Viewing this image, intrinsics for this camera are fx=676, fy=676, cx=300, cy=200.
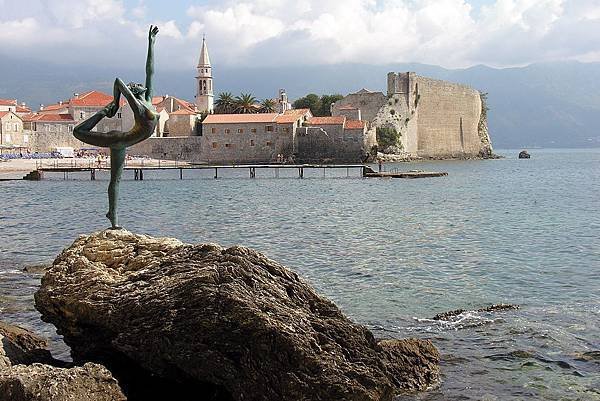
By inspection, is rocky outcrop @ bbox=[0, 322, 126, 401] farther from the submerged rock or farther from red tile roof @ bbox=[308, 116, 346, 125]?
red tile roof @ bbox=[308, 116, 346, 125]

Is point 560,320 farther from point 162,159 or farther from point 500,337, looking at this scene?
point 162,159

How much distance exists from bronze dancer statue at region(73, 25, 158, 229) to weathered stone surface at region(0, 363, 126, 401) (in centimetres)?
276

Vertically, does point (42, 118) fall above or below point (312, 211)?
above

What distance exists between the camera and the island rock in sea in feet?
16.8

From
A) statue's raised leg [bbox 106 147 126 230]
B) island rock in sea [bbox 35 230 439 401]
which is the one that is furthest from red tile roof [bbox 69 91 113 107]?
island rock in sea [bbox 35 230 439 401]

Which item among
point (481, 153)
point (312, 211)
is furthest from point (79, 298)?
point (481, 153)

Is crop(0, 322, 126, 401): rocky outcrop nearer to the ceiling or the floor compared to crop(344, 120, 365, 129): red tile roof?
nearer to the floor

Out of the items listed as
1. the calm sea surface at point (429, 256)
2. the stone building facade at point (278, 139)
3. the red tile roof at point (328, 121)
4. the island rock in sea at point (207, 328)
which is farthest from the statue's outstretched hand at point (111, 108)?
the red tile roof at point (328, 121)

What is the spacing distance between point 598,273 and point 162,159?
206 ft

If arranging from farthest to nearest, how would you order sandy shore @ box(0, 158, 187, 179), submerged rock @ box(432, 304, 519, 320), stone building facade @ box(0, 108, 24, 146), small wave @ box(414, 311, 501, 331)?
1. stone building facade @ box(0, 108, 24, 146)
2. sandy shore @ box(0, 158, 187, 179)
3. submerged rock @ box(432, 304, 519, 320)
4. small wave @ box(414, 311, 501, 331)

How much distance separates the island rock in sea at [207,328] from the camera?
5117 mm

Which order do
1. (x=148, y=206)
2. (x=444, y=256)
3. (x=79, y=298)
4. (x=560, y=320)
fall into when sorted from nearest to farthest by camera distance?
Answer: (x=79, y=298), (x=560, y=320), (x=444, y=256), (x=148, y=206)

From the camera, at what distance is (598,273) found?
534 inches

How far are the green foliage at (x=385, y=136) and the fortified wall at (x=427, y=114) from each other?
466 mm
